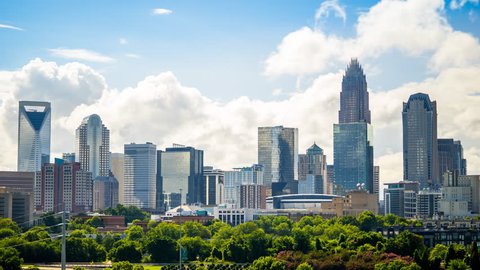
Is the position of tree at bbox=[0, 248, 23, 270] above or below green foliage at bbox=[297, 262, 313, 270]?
above

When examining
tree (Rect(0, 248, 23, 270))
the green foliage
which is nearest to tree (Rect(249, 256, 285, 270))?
the green foliage

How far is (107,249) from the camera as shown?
15700 cm

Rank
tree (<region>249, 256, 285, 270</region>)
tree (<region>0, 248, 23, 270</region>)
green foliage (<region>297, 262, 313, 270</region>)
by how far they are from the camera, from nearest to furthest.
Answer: tree (<region>249, 256, 285, 270</region>) → tree (<region>0, 248, 23, 270</region>) → green foliage (<region>297, 262, 313, 270</region>)

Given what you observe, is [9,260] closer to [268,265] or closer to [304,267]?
[268,265]

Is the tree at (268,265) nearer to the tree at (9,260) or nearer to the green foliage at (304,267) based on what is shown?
the green foliage at (304,267)

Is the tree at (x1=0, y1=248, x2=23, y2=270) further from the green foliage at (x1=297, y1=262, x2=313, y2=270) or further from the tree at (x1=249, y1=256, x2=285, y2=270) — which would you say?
the green foliage at (x1=297, y1=262, x2=313, y2=270)

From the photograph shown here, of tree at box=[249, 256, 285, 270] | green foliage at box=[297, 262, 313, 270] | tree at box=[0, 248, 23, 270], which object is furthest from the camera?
green foliage at box=[297, 262, 313, 270]

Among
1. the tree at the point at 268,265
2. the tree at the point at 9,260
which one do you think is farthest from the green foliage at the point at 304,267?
the tree at the point at 9,260

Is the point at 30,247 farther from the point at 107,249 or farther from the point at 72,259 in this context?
the point at 107,249

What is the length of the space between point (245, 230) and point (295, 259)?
223 ft

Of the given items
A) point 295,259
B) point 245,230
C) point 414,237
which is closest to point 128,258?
point 295,259

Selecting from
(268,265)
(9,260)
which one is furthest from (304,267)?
(9,260)

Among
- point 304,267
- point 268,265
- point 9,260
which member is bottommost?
point 304,267

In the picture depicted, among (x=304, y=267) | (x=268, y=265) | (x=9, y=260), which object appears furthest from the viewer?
(x=304, y=267)
